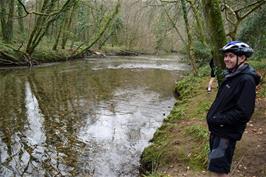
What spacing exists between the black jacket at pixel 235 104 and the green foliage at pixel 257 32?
9.73 meters

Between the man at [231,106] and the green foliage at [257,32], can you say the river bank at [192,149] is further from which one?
the green foliage at [257,32]

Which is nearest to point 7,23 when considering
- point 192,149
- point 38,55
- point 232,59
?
point 38,55

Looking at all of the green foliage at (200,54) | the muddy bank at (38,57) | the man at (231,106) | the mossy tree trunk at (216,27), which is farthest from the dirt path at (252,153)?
the muddy bank at (38,57)

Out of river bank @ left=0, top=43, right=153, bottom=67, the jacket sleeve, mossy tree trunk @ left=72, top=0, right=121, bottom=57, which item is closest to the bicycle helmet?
the jacket sleeve

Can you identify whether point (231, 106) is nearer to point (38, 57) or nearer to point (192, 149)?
point (192, 149)

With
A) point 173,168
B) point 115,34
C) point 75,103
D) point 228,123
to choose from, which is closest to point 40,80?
point 75,103

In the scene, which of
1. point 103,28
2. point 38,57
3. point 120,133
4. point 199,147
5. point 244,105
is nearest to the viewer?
point 244,105

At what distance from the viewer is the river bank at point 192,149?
269 inches

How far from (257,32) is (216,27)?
7585 mm

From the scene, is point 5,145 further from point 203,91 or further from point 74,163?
point 203,91

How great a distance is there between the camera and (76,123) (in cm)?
1196

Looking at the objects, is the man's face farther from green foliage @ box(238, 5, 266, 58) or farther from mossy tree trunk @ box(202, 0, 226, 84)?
green foliage @ box(238, 5, 266, 58)

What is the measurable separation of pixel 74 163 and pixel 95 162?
1.62 ft

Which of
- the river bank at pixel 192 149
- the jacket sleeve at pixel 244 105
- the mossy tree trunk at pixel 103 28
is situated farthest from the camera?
the mossy tree trunk at pixel 103 28
